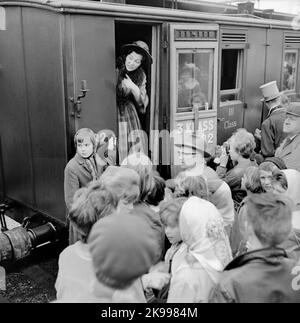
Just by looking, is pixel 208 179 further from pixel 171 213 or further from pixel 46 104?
pixel 46 104

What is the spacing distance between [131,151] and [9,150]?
4.91 feet

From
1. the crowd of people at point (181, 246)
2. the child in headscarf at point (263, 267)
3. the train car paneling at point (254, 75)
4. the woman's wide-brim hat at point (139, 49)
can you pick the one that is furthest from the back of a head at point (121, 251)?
the train car paneling at point (254, 75)

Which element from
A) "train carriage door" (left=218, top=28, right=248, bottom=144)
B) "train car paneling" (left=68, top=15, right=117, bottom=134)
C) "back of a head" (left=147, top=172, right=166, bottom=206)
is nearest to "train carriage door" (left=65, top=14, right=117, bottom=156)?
"train car paneling" (left=68, top=15, right=117, bottom=134)

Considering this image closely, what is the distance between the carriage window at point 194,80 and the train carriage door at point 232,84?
0.51 metres

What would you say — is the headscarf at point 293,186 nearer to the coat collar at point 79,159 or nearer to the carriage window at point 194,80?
the coat collar at point 79,159

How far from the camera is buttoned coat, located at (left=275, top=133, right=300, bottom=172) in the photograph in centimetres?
404

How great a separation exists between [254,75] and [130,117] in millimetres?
2633

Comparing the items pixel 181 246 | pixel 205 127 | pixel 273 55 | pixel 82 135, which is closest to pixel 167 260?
pixel 181 246

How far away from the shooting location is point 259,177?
310 cm

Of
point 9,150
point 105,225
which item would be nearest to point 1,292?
point 9,150

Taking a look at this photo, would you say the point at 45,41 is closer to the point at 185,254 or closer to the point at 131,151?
the point at 131,151

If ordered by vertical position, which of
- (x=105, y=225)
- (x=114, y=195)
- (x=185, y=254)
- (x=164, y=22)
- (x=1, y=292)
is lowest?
(x=1, y=292)

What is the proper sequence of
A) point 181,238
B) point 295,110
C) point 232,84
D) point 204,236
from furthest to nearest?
point 232,84 < point 295,110 < point 181,238 < point 204,236

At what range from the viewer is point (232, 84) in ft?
21.5
